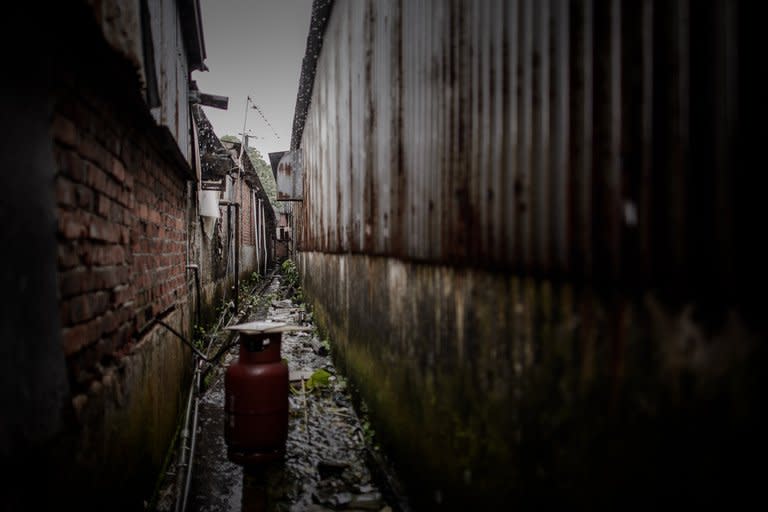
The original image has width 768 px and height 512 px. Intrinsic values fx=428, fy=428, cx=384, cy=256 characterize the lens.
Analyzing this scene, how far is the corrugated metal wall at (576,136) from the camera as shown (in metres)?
0.94

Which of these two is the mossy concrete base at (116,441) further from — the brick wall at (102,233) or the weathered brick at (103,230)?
the weathered brick at (103,230)

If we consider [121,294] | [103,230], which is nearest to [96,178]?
[103,230]

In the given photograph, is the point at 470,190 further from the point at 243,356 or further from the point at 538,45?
the point at 243,356

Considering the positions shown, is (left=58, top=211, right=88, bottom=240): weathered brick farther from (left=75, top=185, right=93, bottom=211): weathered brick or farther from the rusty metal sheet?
the rusty metal sheet

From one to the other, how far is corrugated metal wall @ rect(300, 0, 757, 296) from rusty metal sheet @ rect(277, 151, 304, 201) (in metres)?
8.09

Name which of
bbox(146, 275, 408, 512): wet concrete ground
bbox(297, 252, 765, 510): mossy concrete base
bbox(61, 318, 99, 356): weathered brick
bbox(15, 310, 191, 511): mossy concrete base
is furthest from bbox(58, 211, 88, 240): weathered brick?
bbox(146, 275, 408, 512): wet concrete ground

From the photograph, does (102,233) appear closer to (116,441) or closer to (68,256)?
(68,256)

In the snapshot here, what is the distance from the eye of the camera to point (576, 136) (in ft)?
4.31

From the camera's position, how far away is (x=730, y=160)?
903 mm

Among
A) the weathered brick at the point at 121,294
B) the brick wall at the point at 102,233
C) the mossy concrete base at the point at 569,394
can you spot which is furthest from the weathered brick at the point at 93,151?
the mossy concrete base at the point at 569,394

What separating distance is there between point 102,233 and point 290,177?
881 cm

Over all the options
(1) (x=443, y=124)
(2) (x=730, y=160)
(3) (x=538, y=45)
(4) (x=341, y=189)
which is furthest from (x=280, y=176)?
(2) (x=730, y=160)

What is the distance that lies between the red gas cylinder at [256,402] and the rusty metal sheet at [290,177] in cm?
749

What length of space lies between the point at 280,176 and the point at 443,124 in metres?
9.20
